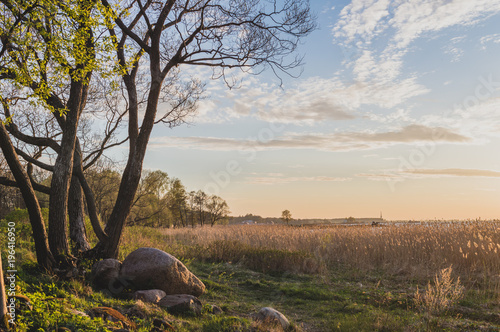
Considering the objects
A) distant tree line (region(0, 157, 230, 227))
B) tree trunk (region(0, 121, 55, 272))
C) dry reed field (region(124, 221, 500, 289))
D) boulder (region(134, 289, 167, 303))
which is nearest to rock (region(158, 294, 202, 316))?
boulder (region(134, 289, 167, 303))

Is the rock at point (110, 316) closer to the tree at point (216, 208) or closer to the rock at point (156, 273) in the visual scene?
the rock at point (156, 273)

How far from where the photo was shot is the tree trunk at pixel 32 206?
6820 mm

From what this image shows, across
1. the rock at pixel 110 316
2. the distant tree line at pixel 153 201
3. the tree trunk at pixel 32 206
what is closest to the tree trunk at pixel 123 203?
the tree trunk at pixel 32 206

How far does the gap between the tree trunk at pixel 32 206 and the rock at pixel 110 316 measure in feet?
9.49

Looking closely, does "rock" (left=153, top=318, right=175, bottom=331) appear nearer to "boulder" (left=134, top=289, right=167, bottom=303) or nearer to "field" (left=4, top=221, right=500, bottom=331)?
"field" (left=4, top=221, right=500, bottom=331)

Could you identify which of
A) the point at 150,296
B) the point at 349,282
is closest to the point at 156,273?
the point at 150,296

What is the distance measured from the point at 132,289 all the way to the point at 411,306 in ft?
19.0

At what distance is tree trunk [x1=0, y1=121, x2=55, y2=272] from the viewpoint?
682 centimetres

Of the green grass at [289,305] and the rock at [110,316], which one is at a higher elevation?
the rock at [110,316]

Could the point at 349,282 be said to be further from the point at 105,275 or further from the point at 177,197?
the point at 177,197

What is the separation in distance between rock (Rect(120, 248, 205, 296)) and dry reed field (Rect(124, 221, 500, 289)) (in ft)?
14.0

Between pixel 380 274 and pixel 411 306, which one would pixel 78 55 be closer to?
pixel 411 306

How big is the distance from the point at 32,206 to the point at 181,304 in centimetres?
367

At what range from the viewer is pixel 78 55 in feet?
23.4
